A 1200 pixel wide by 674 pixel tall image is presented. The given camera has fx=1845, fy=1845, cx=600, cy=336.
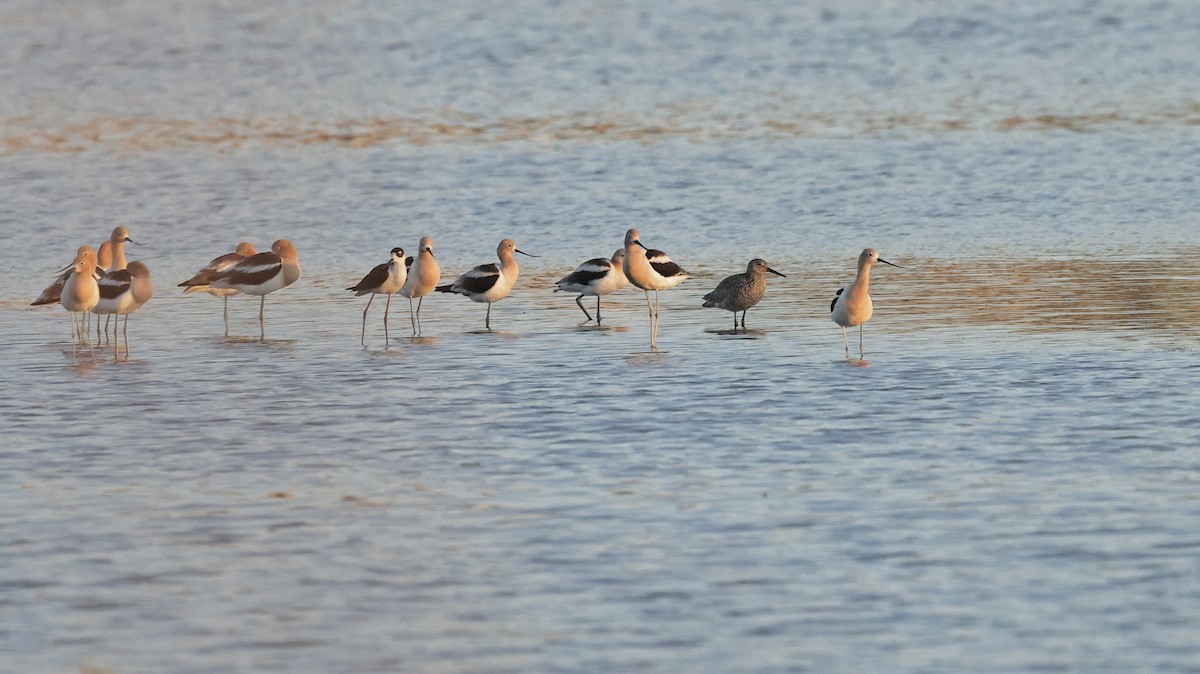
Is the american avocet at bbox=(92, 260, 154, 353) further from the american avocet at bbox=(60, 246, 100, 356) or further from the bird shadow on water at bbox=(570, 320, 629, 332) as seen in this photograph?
the bird shadow on water at bbox=(570, 320, 629, 332)

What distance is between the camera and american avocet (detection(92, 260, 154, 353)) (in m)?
18.8

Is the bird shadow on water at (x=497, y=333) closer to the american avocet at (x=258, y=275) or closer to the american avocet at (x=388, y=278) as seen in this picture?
the american avocet at (x=388, y=278)

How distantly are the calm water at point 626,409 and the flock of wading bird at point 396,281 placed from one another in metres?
0.37

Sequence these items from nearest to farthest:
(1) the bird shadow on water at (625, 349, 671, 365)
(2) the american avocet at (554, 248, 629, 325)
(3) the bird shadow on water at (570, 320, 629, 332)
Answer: (1) the bird shadow on water at (625, 349, 671, 365)
(3) the bird shadow on water at (570, 320, 629, 332)
(2) the american avocet at (554, 248, 629, 325)

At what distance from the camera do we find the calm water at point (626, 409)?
27.6ft

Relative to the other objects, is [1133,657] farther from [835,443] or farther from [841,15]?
[841,15]

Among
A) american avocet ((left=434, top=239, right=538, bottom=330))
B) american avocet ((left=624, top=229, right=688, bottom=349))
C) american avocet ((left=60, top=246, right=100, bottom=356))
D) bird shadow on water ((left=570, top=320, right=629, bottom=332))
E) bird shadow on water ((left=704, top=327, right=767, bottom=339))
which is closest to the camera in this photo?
bird shadow on water ((left=704, top=327, right=767, bottom=339))

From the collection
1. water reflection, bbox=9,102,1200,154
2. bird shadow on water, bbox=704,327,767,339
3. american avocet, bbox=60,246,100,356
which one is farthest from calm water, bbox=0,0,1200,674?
american avocet, bbox=60,246,100,356

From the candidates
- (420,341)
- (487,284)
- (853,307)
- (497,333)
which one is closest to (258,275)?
(487,284)

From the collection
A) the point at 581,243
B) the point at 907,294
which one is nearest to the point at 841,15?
the point at 581,243

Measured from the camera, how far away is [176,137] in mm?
39250

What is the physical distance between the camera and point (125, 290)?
61.9ft

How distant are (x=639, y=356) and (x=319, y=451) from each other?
488cm

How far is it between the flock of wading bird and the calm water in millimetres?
374
